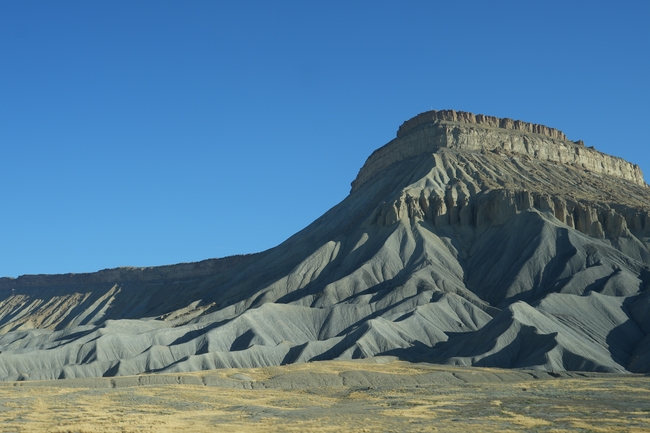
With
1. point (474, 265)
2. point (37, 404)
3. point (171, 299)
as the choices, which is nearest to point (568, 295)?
point (474, 265)

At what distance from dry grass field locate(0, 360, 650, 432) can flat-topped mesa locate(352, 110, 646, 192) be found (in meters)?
80.8

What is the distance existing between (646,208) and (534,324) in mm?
Result: 48126

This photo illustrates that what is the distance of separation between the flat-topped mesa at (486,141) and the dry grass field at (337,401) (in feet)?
265

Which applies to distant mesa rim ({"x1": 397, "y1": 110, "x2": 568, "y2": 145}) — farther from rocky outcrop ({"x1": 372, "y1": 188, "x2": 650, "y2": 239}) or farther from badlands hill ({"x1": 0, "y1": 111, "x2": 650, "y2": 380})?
rocky outcrop ({"x1": 372, "y1": 188, "x2": 650, "y2": 239})

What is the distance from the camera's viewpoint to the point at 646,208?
13538 centimetres

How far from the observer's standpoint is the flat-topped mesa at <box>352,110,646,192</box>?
164250mm

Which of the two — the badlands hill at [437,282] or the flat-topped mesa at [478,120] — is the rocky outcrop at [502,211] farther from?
the flat-topped mesa at [478,120]

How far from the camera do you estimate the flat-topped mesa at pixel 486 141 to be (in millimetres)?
164250

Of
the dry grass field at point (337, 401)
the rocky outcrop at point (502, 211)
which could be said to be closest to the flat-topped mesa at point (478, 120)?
the rocky outcrop at point (502, 211)

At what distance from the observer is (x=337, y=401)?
217ft

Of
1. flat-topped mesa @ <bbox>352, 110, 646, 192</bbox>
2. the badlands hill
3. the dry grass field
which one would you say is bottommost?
the dry grass field

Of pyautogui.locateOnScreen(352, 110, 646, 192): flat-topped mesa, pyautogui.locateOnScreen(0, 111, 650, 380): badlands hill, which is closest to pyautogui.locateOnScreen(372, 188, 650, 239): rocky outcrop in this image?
pyautogui.locateOnScreen(0, 111, 650, 380): badlands hill

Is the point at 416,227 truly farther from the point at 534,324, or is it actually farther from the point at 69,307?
the point at 69,307

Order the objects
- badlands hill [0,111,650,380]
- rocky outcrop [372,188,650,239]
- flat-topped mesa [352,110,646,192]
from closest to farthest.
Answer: badlands hill [0,111,650,380], rocky outcrop [372,188,650,239], flat-topped mesa [352,110,646,192]
